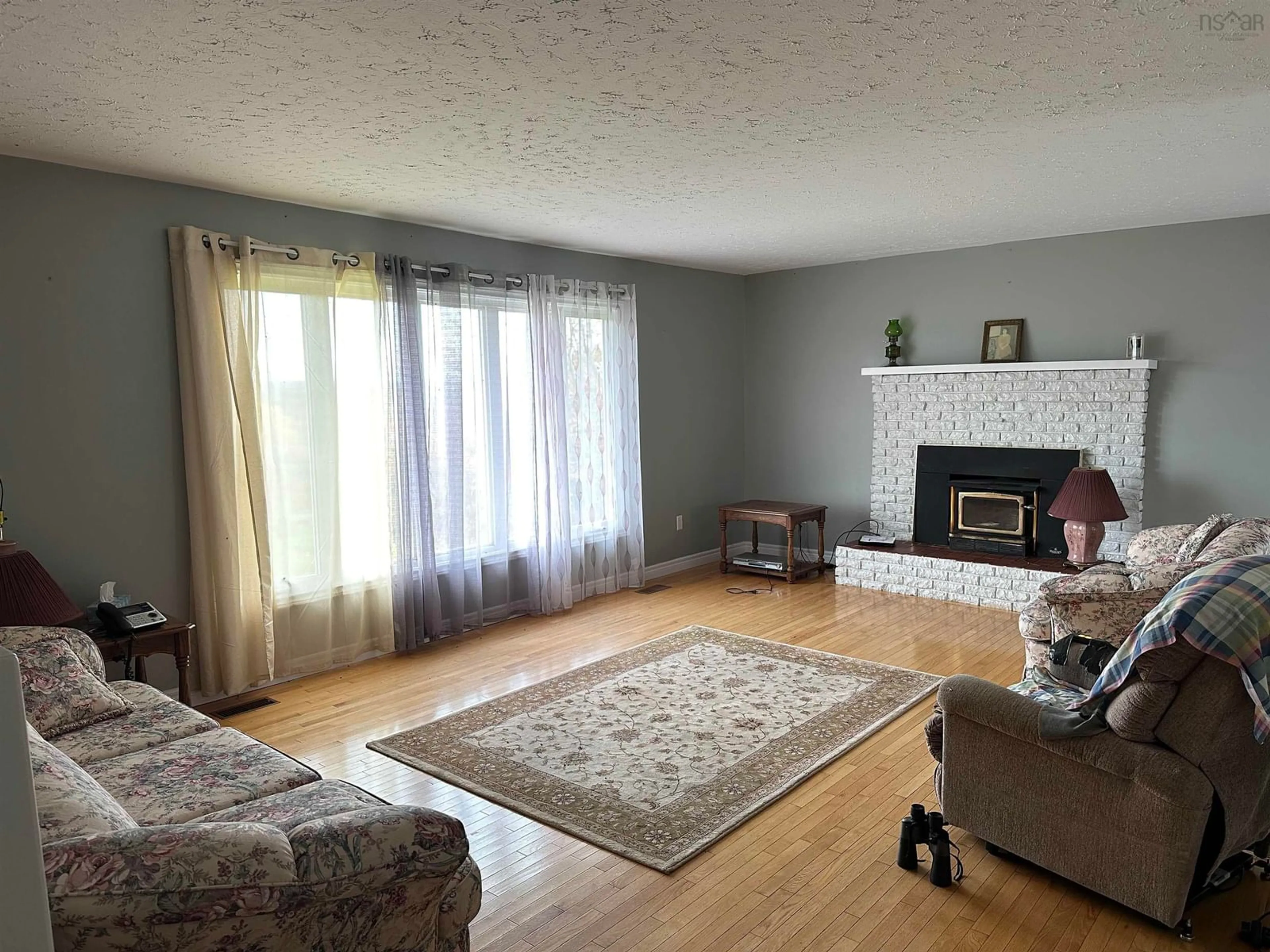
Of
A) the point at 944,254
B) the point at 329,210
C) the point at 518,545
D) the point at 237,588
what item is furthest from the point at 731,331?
the point at 237,588

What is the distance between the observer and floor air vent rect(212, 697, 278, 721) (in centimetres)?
406

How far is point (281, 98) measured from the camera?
2830mm

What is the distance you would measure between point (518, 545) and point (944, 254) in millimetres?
3727

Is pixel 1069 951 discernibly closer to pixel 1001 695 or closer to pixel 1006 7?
pixel 1001 695

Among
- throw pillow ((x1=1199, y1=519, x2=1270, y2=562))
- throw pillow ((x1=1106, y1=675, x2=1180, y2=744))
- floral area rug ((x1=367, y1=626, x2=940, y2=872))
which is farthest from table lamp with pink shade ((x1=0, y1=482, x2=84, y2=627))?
throw pillow ((x1=1199, y1=519, x2=1270, y2=562))

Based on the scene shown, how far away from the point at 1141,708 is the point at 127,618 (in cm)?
371

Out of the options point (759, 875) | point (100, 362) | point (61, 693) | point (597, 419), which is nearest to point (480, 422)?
point (597, 419)

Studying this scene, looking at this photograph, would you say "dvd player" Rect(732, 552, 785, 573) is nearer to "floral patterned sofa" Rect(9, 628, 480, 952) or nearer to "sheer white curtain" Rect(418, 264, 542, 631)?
"sheer white curtain" Rect(418, 264, 542, 631)

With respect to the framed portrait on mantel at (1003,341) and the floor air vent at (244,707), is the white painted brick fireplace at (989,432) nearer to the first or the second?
the framed portrait on mantel at (1003,341)

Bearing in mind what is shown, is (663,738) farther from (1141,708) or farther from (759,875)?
(1141,708)

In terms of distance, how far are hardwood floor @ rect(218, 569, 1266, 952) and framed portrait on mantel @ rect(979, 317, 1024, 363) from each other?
7.85 ft

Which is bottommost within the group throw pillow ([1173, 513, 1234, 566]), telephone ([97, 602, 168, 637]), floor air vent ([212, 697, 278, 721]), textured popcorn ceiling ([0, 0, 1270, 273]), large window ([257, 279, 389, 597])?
floor air vent ([212, 697, 278, 721])

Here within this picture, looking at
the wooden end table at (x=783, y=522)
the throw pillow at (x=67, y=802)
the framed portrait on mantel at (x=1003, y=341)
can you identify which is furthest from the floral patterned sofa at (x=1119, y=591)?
the throw pillow at (x=67, y=802)

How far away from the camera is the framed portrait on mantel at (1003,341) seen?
6.08 metres
